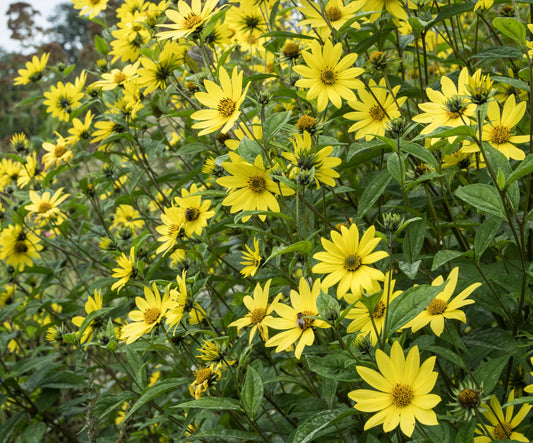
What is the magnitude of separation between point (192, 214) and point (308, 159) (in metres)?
0.40

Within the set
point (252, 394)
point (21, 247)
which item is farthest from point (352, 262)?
point (21, 247)

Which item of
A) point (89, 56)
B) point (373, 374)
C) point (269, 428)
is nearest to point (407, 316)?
point (373, 374)

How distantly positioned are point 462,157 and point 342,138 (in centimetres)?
43

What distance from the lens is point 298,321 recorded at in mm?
917

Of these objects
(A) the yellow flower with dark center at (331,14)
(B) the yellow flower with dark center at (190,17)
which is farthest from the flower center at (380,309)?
(B) the yellow flower with dark center at (190,17)

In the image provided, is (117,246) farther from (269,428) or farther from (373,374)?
(373,374)

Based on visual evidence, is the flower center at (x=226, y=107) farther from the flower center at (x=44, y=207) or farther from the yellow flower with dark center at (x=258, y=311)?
the flower center at (x=44, y=207)

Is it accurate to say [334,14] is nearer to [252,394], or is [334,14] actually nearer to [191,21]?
[191,21]

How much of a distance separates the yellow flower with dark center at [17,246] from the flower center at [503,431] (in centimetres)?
170

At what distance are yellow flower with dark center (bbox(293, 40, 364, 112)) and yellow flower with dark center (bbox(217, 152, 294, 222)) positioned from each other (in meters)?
0.19

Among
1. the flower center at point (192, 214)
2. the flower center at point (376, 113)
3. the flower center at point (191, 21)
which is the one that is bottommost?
the flower center at point (192, 214)

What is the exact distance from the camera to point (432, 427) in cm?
90

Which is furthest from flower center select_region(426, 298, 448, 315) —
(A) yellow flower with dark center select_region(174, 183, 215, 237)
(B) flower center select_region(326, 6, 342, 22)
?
(B) flower center select_region(326, 6, 342, 22)

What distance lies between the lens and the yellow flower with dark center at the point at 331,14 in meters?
1.15
